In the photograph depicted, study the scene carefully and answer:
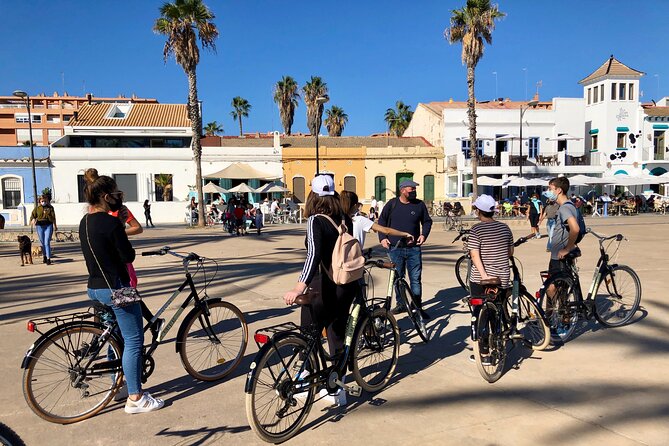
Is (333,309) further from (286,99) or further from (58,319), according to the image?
(286,99)

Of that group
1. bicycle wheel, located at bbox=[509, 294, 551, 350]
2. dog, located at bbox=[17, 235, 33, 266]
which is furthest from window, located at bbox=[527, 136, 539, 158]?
bicycle wheel, located at bbox=[509, 294, 551, 350]

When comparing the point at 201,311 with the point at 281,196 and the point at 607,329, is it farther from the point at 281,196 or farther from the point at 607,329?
the point at 281,196

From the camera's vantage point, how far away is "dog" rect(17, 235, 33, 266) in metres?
11.7

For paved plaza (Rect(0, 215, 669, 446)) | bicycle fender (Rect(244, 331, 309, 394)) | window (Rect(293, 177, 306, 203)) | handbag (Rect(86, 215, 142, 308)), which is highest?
window (Rect(293, 177, 306, 203))

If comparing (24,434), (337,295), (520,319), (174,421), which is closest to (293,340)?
(337,295)

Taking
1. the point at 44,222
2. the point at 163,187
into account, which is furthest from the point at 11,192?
the point at 44,222

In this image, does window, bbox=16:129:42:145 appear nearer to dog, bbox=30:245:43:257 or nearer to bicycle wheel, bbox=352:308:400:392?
dog, bbox=30:245:43:257

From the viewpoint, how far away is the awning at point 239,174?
3109 centimetres

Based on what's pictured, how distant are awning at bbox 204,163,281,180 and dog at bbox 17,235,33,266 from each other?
18.9m

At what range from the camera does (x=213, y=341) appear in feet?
15.3

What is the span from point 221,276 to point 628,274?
269 inches

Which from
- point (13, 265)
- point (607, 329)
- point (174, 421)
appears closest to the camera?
point (174, 421)

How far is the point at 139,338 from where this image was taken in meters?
3.81

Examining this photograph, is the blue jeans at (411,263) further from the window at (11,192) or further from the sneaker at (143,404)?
the window at (11,192)
